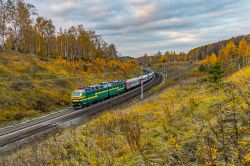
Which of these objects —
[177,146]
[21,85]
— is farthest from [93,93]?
[177,146]

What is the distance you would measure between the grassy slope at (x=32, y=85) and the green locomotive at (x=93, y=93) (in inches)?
169

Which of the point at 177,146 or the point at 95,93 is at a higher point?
the point at 177,146

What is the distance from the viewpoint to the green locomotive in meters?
29.5

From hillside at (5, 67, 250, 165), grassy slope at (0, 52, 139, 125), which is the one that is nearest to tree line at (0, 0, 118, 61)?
grassy slope at (0, 52, 139, 125)

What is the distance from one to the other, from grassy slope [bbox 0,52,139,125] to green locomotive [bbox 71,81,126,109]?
4280 millimetres

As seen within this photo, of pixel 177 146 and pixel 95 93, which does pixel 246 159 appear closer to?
pixel 177 146

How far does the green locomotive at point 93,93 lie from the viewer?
29.5 meters

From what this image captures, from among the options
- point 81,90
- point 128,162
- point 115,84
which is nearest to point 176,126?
point 128,162

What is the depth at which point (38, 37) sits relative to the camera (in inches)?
2879

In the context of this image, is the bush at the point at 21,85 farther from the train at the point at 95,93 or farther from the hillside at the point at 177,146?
the hillside at the point at 177,146

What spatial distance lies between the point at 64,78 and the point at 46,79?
186 inches

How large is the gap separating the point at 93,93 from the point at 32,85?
10.5 meters

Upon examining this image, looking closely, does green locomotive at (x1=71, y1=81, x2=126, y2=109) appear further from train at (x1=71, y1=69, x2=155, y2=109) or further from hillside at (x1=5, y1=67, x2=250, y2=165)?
hillside at (x1=5, y1=67, x2=250, y2=165)

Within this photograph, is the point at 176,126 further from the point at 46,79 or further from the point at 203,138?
the point at 46,79
